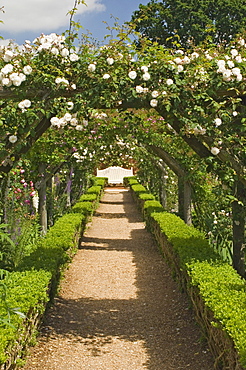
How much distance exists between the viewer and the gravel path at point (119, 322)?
375cm

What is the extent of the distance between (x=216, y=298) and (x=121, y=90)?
6.44 feet

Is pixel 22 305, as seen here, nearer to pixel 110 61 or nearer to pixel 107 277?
pixel 110 61

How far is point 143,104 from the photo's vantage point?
14.3 ft

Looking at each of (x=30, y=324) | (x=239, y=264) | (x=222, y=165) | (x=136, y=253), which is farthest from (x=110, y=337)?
(x=136, y=253)

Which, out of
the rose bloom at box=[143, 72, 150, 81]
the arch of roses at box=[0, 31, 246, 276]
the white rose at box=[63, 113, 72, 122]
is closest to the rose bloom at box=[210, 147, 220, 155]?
the arch of roses at box=[0, 31, 246, 276]

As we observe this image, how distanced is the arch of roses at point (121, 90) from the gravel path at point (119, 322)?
153 centimetres

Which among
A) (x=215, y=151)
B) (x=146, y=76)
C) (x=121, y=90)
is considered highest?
(x=146, y=76)

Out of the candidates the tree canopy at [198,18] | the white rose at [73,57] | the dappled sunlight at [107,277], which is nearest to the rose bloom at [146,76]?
the white rose at [73,57]

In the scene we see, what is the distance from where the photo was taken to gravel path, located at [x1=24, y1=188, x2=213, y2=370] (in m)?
3.75

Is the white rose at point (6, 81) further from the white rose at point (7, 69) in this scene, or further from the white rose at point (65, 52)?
the white rose at point (65, 52)

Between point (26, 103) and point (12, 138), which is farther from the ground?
point (26, 103)

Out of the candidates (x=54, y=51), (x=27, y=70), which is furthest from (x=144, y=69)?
(x=27, y=70)

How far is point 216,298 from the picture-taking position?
11.5 feet

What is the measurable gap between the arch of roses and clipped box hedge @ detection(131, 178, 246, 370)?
2.81 feet
